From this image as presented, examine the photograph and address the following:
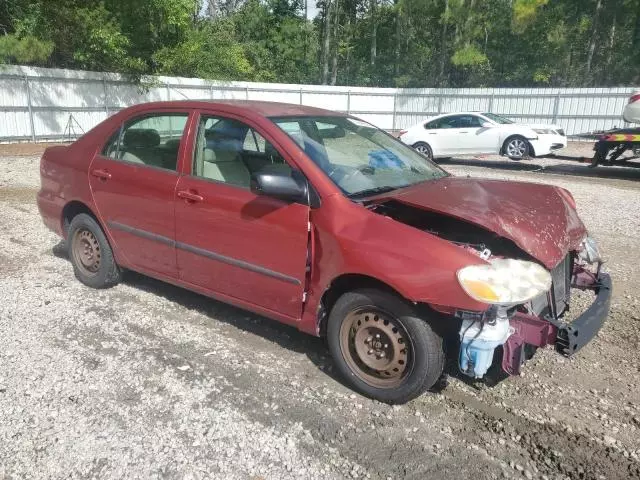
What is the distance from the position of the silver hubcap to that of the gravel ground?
436 inches

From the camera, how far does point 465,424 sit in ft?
10.4

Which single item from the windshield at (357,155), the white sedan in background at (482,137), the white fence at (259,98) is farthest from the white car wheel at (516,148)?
the windshield at (357,155)

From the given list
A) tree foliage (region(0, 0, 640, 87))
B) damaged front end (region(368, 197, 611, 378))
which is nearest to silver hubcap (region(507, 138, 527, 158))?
damaged front end (region(368, 197, 611, 378))

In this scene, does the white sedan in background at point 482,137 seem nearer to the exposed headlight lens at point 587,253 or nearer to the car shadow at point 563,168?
the car shadow at point 563,168

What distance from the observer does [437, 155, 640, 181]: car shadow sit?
13809mm

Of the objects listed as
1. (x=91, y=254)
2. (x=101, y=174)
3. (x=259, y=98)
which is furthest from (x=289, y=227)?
(x=259, y=98)

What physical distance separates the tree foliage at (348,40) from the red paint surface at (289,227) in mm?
16987

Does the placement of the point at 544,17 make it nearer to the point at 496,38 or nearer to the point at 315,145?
the point at 496,38

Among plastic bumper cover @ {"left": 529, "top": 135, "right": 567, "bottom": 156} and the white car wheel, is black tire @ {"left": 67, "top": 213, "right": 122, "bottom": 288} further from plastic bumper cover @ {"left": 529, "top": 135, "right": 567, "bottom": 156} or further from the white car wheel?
plastic bumper cover @ {"left": 529, "top": 135, "right": 567, "bottom": 156}

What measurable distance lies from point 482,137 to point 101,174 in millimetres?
13028

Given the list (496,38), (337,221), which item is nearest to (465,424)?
(337,221)

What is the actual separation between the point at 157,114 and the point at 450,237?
8.50 ft

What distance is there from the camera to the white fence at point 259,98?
60.5 feet

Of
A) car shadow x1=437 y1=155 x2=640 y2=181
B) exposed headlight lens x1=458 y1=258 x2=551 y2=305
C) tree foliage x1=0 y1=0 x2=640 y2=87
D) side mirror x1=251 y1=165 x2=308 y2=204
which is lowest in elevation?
car shadow x1=437 y1=155 x2=640 y2=181
